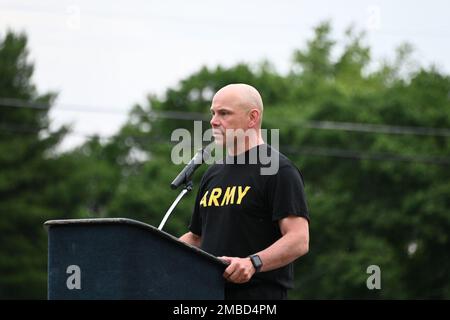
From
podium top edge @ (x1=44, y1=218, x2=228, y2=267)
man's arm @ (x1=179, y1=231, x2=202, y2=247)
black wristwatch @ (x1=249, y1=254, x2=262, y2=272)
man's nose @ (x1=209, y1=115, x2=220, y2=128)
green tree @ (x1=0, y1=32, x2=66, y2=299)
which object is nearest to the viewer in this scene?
podium top edge @ (x1=44, y1=218, x2=228, y2=267)

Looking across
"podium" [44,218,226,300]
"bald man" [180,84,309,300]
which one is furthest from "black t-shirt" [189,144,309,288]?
"podium" [44,218,226,300]

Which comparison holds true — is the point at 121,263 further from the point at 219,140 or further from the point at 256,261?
the point at 219,140

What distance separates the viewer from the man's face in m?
4.82

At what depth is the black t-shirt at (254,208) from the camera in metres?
4.69

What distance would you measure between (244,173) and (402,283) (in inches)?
1284

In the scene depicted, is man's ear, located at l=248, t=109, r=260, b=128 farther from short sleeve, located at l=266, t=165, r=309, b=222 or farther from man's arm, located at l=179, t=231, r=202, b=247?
man's arm, located at l=179, t=231, r=202, b=247

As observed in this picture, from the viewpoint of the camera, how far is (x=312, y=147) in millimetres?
37719

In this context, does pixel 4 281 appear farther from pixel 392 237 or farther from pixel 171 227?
pixel 392 237

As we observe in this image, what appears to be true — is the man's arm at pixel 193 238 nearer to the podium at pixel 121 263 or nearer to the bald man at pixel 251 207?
the bald man at pixel 251 207

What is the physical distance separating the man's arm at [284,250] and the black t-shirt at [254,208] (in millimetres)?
42

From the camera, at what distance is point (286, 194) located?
468 cm

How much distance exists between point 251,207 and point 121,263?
0.99 m

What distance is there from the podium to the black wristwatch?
300 mm

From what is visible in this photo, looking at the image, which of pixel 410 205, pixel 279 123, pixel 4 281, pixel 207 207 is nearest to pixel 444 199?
pixel 410 205
